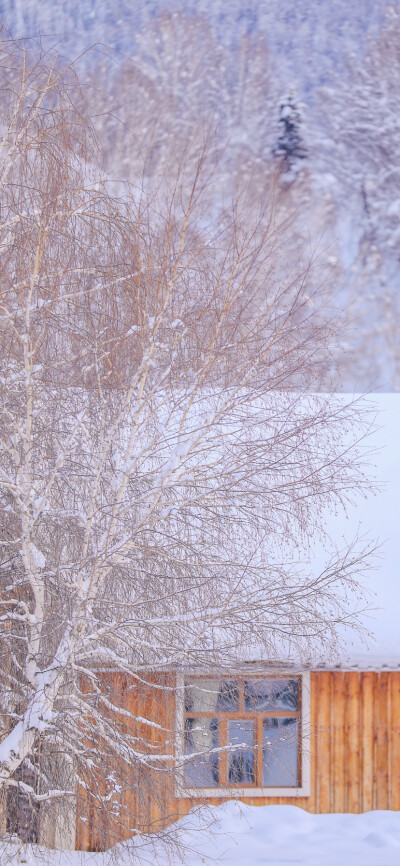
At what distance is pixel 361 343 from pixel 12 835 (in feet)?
58.7

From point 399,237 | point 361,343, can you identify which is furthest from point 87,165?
point 399,237

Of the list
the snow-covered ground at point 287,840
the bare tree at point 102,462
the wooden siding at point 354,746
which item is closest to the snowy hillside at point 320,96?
the wooden siding at point 354,746

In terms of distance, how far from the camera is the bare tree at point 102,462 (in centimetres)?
569

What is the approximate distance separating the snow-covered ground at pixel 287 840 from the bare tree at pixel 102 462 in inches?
84.8

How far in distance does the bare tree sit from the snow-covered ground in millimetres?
2154

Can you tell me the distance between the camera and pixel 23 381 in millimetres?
5836

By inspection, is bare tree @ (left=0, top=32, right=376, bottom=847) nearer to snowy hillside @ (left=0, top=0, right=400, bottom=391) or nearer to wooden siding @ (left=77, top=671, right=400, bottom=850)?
wooden siding @ (left=77, top=671, right=400, bottom=850)

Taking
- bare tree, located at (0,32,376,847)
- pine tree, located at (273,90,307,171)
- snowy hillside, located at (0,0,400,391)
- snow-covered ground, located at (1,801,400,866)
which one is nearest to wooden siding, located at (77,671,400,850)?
snow-covered ground, located at (1,801,400,866)

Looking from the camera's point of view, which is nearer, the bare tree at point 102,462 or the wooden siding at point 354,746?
the bare tree at point 102,462

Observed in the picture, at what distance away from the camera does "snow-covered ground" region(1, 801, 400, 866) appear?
8.32 m

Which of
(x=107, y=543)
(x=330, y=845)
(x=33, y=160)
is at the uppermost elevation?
(x=33, y=160)

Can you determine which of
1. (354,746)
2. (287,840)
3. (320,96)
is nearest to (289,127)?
(320,96)

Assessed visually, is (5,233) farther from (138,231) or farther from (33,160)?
(138,231)

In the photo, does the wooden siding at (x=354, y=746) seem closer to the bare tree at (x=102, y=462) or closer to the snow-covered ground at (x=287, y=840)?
the snow-covered ground at (x=287, y=840)
